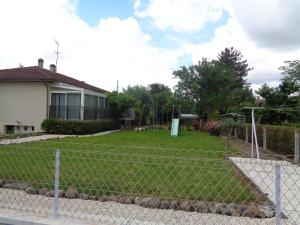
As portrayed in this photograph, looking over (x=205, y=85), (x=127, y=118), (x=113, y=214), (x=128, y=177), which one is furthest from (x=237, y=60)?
(x=113, y=214)

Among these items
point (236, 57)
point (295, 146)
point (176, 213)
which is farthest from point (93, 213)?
point (236, 57)

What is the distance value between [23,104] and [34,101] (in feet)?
2.36

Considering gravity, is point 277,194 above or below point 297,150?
above

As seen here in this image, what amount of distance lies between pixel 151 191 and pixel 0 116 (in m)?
17.5

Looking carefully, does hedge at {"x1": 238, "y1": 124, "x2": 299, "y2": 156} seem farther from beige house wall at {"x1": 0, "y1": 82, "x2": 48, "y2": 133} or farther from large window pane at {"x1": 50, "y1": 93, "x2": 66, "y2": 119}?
beige house wall at {"x1": 0, "y1": 82, "x2": 48, "y2": 133}

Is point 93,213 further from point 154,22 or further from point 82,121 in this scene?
point 82,121

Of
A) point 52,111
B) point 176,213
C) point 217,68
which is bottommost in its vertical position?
point 176,213

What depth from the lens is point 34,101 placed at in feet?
68.3

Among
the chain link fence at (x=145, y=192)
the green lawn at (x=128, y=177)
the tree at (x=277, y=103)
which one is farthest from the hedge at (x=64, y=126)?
the chain link fence at (x=145, y=192)

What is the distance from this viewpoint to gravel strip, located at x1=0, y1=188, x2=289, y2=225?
434cm

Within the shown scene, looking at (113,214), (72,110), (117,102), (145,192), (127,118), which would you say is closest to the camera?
(113,214)

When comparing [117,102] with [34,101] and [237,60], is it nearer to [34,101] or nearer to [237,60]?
[34,101]

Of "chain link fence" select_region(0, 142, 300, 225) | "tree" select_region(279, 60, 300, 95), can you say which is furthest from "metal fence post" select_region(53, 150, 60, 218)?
"tree" select_region(279, 60, 300, 95)

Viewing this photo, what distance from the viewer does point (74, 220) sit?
13.6 ft
